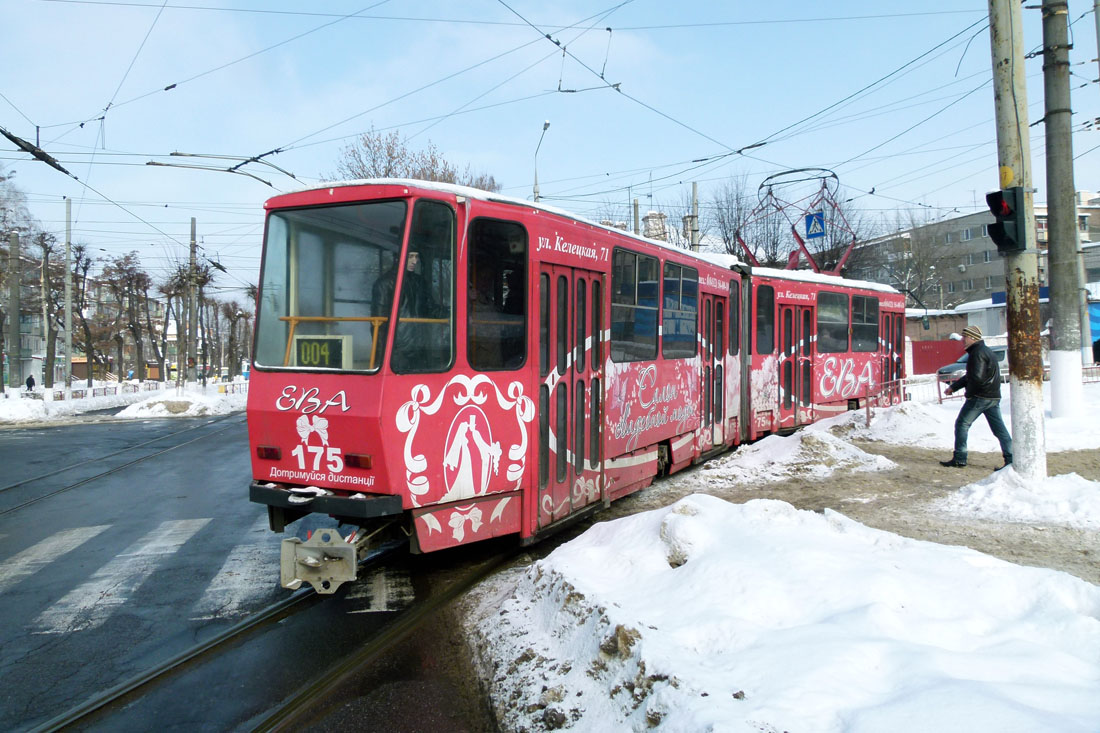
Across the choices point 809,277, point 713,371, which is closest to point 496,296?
point 713,371

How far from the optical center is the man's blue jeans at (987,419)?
31.3 ft

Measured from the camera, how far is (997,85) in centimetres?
798

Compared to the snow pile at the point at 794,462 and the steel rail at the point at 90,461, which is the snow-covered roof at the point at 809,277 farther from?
the steel rail at the point at 90,461

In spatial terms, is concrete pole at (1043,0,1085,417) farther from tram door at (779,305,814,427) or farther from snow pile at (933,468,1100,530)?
snow pile at (933,468,1100,530)

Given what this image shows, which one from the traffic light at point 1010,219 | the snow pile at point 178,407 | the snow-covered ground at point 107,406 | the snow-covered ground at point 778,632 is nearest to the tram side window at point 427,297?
the snow-covered ground at point 778,632

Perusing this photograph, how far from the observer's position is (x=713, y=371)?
11852mm

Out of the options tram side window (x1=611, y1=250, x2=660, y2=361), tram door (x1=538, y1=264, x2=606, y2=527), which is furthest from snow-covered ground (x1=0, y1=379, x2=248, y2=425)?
tram door (x1=538, y1=264, x2=606, y2=527)

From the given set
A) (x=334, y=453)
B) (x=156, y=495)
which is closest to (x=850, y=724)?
(x=334, y=453)

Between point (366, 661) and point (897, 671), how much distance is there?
10.5 feet

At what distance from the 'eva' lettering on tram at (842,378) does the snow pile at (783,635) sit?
11615 mm

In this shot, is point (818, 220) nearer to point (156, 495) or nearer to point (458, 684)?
point (156, 495)

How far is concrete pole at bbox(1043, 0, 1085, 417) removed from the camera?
11.6 metres

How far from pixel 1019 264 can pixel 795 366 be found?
787 centimetres

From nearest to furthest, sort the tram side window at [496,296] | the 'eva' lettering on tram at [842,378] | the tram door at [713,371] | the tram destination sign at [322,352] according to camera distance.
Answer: the tram destination sign at [322,352], the tram side window at [496,296], the tram door at [713,371], the 'eva' lettering on tram at [842,378]
